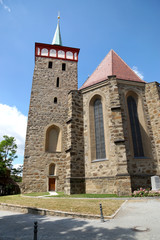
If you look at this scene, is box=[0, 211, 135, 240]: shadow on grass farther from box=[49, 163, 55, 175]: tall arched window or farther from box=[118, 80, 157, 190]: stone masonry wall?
box=[49, 163, 55, 175]: tall arched window

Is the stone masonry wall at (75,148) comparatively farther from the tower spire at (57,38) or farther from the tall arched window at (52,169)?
the tower spire at (57,38)

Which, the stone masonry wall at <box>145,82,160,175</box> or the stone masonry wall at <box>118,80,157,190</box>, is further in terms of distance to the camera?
the stone masonry wall at <box>145,82,160,175</box>

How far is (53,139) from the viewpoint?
17.5 m

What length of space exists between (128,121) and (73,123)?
175 inches

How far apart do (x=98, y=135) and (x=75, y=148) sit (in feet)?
7.11

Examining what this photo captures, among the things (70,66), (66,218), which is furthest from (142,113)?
(70,66)

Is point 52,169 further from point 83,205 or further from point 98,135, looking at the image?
point 83,205

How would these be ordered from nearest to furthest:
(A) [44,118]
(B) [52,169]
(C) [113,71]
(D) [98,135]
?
(D) [98,135], (C) [113,71], (B) [52,169], (A) [44,118]

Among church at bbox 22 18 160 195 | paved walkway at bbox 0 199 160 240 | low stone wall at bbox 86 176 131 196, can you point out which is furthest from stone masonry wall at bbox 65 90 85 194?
paved walkway at bbox 0 199 160 240

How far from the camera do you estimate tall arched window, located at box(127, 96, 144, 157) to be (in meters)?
12.3

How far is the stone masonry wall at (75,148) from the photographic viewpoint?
12039mm

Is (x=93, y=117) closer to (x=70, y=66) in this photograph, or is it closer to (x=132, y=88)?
(x=132, y=88)

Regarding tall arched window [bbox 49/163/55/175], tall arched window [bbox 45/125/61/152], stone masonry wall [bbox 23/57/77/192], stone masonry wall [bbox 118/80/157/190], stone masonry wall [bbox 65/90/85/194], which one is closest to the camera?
stone masonry wall [bbox 118/80/157/190]

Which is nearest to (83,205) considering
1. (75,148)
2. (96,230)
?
(96,230)
